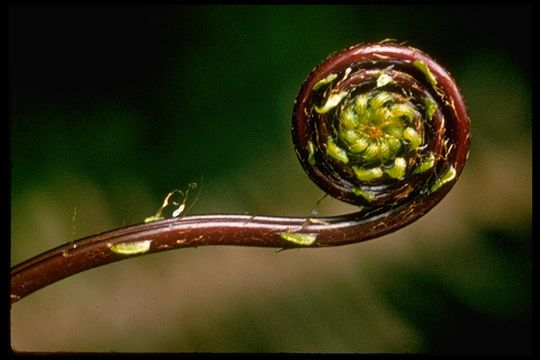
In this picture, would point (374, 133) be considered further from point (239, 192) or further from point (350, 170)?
point (239, 192)

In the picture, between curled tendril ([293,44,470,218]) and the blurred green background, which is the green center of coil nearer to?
curled tendril ([293,44,470,218])

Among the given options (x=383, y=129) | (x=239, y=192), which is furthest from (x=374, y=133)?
(x=239, y=192)

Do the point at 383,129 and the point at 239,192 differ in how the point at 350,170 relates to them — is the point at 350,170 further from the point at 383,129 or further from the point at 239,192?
the point at 239,192

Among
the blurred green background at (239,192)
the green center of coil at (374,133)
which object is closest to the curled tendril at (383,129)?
the green center of coil at (374,133)

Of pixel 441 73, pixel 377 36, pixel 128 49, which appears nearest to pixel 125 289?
pixel 128 49

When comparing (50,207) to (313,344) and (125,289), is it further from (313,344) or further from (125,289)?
(313,344)

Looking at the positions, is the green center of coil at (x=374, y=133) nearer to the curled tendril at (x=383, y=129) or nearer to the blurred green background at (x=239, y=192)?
the curled tendril at (x=383, y=129)

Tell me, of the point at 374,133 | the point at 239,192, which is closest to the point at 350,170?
the point at 374,133

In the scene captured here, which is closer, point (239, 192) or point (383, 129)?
point (383, 129)

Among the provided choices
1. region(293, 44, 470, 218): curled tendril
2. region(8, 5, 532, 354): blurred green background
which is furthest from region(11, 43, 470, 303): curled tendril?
region(8, 5, 532, 354): blurred green background
